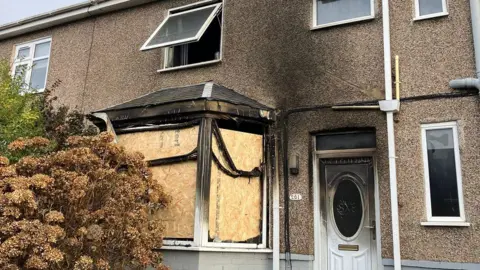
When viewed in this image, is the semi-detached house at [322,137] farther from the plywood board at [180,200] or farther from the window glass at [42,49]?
the window glass at [42,49]

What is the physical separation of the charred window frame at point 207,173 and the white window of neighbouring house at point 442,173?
2573 millimetres

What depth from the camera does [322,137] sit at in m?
7.48

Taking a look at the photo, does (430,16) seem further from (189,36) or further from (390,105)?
(189,36)

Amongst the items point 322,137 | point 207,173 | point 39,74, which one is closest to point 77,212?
point 207,173

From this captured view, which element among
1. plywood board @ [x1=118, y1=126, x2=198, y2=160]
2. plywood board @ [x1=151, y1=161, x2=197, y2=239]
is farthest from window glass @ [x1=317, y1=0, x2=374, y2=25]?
plywood board @ [x1=151, y1=161, x2=197, y2=239]

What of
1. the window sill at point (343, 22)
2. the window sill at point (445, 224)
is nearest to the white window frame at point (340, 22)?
the window sill at point (343, 22)

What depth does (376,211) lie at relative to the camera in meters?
6.77

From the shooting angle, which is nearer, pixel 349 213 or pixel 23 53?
pixel 349 213

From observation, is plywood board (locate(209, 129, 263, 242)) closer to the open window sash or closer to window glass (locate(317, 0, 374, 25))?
the open window sash

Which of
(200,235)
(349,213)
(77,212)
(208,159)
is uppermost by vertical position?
(208,159)

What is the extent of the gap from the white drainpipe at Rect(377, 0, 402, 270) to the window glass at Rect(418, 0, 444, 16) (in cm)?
51

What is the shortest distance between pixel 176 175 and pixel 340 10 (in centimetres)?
398

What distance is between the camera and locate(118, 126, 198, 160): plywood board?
724cm

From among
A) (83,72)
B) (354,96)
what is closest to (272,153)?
(354,96)
